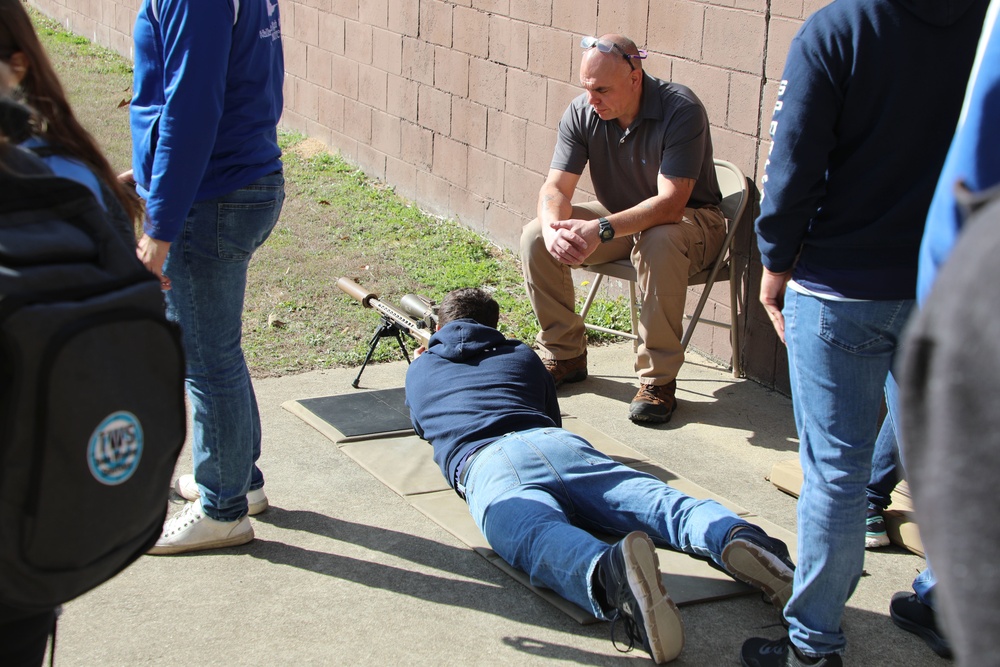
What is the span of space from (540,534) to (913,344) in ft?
7.41

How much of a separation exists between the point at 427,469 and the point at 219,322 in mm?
1186

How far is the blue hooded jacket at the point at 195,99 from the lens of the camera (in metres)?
2.88

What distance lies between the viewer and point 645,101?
4.89m

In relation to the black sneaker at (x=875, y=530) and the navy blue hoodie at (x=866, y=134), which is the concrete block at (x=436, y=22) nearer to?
the black sneaker at (x=875, y=530)

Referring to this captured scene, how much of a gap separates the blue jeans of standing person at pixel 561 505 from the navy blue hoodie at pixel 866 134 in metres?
0.99

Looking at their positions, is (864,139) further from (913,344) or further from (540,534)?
(913,344)

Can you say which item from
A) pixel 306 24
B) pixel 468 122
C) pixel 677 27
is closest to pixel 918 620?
pixel 677 27

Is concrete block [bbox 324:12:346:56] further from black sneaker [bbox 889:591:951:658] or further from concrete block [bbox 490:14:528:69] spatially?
black sneaker [bbox 889:591:951:658]

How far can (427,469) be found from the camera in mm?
4098

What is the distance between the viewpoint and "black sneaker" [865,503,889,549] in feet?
11.7

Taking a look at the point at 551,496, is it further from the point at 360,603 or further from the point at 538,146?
the point at 538,146

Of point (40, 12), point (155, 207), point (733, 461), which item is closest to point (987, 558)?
point (155, 207)

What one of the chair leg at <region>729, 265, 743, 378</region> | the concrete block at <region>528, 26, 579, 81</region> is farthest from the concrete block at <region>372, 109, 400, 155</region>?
the chair leg at <region>729, 265, 743, 378</region>

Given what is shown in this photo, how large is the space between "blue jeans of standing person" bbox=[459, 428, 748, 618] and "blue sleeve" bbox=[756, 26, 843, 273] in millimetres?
982
